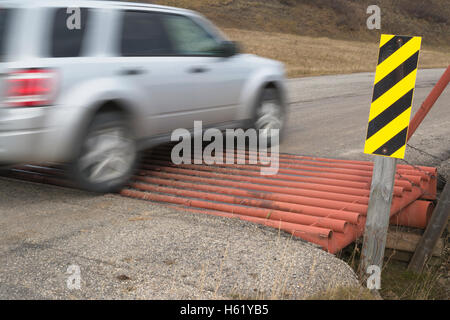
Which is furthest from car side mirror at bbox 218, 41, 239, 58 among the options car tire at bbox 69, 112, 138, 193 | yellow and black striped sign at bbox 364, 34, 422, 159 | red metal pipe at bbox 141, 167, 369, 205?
yellow and black striped sign at bbox 364, 34, 422, 159

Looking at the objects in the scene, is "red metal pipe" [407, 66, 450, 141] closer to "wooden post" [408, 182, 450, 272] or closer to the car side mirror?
"wooden post" [408, 182, 450, 272]

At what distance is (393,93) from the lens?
160 inches

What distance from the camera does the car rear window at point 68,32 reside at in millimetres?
5012

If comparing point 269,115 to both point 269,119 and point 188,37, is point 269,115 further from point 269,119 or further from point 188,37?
point 188,37

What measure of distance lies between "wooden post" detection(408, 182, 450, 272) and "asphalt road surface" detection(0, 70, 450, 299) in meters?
1.98

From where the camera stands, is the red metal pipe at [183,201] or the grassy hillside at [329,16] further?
the grassy hillside at [329,16]

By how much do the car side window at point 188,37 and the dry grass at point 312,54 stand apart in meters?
14.1

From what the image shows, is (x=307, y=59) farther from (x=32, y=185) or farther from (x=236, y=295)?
(x=236, y=295)

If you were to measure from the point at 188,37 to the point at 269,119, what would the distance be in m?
1.81

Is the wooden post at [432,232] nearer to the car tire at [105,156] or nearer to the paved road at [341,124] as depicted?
the paved road at [341,124]

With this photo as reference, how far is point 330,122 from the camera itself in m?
10.2

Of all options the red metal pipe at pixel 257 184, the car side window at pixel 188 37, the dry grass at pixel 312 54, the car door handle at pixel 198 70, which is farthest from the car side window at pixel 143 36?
the dry grass at pixel 312 54

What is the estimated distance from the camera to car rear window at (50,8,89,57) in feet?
16.4
